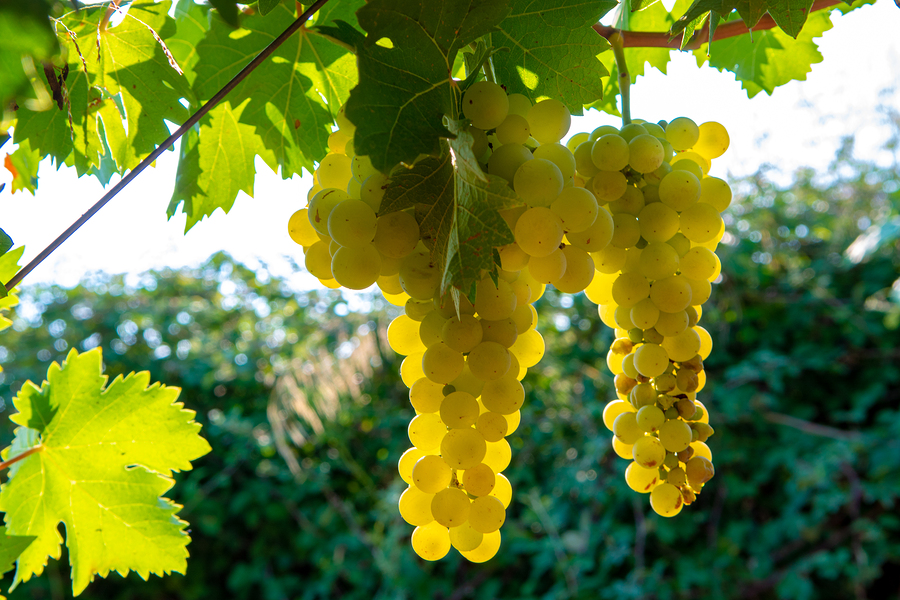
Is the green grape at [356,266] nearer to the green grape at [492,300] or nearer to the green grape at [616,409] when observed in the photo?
the green grape at [492,300]

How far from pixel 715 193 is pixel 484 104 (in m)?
0.21

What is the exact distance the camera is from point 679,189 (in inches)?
16.2

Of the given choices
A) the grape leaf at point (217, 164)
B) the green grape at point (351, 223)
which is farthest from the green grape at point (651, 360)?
the grape leaf at point (217, 164)

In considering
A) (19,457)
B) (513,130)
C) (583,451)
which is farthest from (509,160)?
(583,451)

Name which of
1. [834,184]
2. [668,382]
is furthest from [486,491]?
[834,184]

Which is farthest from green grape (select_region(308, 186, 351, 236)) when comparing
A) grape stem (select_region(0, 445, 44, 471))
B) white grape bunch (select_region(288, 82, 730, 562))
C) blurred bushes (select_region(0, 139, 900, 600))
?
blurred bushes (select_region(0, 139, 900, 600))

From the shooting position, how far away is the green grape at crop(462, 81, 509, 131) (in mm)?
322

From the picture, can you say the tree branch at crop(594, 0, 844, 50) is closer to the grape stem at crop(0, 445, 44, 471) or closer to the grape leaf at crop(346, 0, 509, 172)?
the grape leaf at crop(346, 0, 509, 172)

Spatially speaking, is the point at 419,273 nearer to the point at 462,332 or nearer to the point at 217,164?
the point at 462,332

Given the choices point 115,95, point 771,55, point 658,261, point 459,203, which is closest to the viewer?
point 459,203

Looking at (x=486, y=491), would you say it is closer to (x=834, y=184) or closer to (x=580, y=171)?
(x=580, y=171)

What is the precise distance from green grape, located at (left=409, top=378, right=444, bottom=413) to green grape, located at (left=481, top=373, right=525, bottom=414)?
0.10 feet

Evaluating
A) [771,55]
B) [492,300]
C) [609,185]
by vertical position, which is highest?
[771,55]

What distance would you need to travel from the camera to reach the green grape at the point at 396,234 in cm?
33
